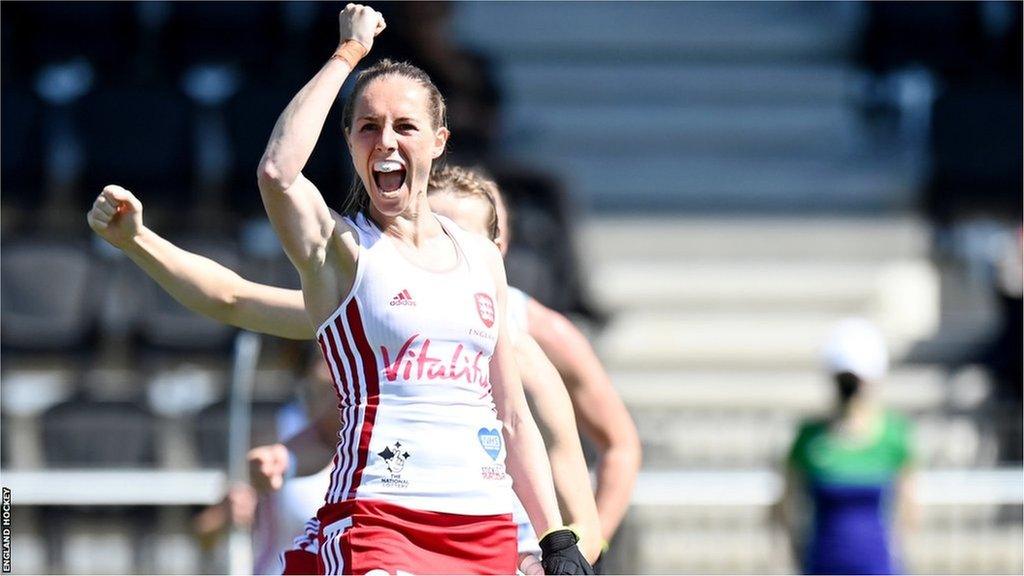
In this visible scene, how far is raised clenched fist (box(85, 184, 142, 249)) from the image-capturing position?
305cm

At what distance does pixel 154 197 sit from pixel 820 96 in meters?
4.28

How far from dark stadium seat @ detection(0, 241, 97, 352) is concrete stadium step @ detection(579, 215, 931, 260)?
300 cm

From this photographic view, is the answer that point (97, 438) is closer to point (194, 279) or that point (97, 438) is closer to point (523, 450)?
point (194, 279)

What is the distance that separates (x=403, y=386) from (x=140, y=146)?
24.2 feet

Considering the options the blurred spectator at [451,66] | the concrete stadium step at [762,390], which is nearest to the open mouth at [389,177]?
the blurred spectator at [451,66]

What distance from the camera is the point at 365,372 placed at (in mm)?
2955

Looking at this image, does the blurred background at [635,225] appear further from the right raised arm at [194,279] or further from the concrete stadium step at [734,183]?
the right raised arm at [194,279]

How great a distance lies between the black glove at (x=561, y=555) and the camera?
327 centimetres

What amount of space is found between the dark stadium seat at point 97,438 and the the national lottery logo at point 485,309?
16.7ft

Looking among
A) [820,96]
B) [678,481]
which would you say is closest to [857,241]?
[820,96]

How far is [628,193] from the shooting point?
1048 centimetres

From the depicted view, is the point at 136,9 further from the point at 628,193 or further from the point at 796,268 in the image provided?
the point at 796,268

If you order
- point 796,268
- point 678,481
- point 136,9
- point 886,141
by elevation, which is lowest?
point 678,481

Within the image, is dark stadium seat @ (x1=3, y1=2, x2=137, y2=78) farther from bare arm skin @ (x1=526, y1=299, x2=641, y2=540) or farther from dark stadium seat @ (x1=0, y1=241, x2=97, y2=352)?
bare arm skin @ (x1=526, y1=299, x2=641, y2=540)
